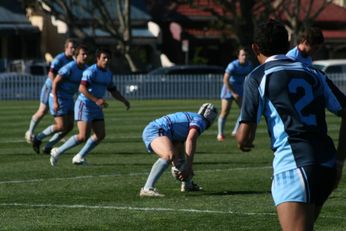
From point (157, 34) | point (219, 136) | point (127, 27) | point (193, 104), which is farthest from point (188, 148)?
point (157, 34)

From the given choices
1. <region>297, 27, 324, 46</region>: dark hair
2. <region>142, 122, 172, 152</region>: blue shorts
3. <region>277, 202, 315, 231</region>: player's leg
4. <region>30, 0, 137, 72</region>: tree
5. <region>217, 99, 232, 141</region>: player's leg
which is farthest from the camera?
<region>30, 0, 137, 72</region>: tree

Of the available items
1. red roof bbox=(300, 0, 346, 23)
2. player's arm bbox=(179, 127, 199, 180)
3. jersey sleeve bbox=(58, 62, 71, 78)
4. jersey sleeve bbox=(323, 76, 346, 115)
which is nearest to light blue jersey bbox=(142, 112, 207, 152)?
player's arm bbox=(179, 127, 199, 180)

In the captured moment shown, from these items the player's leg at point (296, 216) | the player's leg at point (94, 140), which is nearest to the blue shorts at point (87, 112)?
the player's leg at point (94, 140)

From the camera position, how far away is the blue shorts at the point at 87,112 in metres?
17.3

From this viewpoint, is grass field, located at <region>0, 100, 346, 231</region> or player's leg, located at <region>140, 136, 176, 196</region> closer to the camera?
grass field, located at <region>0, 100, 346, 231</region>

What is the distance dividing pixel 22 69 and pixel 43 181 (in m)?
36.9

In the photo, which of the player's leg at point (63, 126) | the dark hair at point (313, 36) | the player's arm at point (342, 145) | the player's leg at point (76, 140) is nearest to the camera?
the player's arm at point (342, 145)

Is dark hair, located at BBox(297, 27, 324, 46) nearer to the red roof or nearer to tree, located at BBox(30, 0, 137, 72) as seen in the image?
tree, located at BBox(30, 0, 137, 72)

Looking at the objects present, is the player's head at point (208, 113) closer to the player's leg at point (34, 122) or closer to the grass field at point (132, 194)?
the grass field at point (132, 194)

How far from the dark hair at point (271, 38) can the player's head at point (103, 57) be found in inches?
379

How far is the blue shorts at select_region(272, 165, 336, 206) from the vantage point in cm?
718

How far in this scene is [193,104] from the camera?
3906 cm

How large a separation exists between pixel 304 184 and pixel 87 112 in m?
10.3

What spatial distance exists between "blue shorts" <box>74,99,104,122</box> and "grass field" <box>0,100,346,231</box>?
2.40ft
